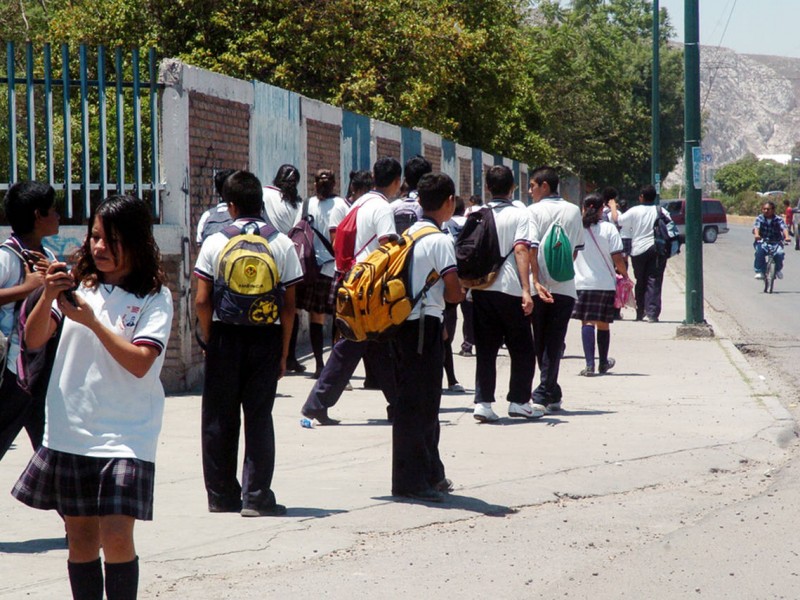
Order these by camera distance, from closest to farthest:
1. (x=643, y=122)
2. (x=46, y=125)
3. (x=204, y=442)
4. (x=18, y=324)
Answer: (x=18, y=324) < (x=204, y=442) < (x=46, y=125) < (x=643, y=122)

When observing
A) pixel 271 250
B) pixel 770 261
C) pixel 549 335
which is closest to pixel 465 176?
pixel 770 261

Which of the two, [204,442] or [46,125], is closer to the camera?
[204,442]

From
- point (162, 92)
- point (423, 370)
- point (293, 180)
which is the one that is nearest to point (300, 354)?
point (293, 180)

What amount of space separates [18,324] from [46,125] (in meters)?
5.21

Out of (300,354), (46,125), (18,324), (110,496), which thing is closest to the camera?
(110,496)

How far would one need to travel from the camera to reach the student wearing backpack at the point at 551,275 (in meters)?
9.89

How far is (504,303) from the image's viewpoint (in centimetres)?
923

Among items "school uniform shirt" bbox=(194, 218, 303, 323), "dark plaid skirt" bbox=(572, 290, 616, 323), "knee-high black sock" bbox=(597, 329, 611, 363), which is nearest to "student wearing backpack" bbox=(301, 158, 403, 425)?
"school uniform shirt" bbox=(194, 218, 303, 323)

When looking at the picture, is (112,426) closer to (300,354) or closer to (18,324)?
(18,324)

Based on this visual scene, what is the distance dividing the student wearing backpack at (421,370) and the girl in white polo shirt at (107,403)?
9.02ft

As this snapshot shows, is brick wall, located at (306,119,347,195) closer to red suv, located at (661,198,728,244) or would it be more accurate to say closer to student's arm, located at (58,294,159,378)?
student's arm, located at (58,294,159,378)

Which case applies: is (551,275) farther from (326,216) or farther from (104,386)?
(104,386)

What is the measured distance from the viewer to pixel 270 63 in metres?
22.1

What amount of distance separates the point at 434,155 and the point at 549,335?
46.1 ft
